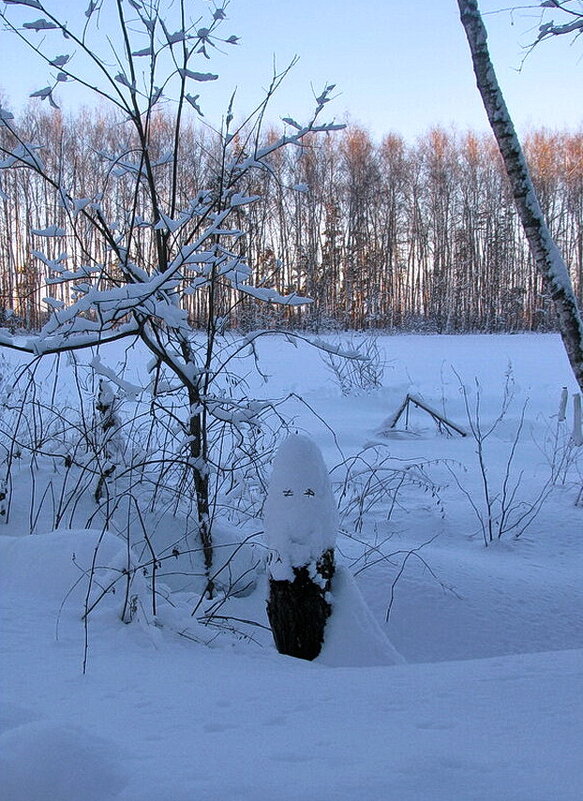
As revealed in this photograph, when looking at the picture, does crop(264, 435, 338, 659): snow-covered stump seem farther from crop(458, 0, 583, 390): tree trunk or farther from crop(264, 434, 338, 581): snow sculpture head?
crop(458, 0, 583, 390): tree trunk

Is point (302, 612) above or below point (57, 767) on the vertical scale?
below

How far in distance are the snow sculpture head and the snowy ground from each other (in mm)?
214

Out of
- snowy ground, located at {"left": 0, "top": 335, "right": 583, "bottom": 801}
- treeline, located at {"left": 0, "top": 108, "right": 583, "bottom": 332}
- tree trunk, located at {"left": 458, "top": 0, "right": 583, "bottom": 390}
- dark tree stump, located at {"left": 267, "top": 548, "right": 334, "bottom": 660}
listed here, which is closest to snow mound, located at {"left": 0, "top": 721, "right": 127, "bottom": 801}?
snowy ground, located at {"left": 0, "top": 335, "right": 583, "bottom": 801}

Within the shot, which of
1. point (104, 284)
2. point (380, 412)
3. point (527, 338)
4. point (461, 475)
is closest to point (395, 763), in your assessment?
point (104, 284)

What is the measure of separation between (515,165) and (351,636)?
3026 millimetres

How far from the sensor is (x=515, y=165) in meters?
3.91

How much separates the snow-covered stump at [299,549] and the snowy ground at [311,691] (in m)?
0.08

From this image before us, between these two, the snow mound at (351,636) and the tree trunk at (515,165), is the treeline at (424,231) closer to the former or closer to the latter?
the tree trunk at (515,165)

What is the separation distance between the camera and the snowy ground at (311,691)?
3.42ft

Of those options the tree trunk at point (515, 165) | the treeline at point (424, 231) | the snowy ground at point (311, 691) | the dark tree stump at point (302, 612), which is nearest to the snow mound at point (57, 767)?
the snowy ground at point (311, 691)

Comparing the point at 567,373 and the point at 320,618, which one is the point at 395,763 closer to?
the point at 320,618

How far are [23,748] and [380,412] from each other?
27.5 feet

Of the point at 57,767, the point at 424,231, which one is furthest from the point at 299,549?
the point at 424,231

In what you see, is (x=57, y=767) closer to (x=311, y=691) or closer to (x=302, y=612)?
(x=311, y=691)
